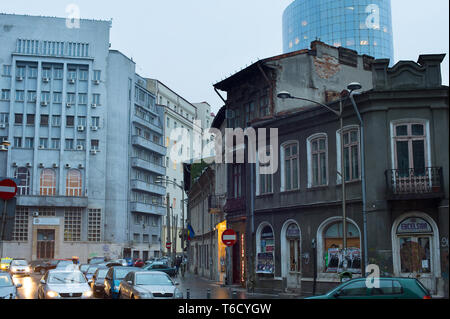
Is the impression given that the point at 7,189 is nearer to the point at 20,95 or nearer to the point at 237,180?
the point at 237,180

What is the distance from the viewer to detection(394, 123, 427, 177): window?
23.2 m

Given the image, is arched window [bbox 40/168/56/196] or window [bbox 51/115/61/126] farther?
window [bbox 51/115/61/126]

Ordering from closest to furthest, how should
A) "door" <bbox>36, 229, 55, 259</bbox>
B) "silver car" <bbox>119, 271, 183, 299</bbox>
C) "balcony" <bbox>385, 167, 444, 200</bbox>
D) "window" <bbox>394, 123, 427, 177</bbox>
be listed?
"silver car" <bbox>119, 271, 183, 299</bbox>, "balcony" <bbox>385, 167, 444, 200</bbox>, "window" <bbox>394, 123, 427, 177</bbox>, "door" <bbox>36, 229, 55, 259</bbox>

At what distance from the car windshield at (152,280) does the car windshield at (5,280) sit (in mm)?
4390

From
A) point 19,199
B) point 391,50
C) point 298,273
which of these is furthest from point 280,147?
point 391,50

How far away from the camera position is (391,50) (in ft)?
415

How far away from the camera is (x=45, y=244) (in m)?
74.3

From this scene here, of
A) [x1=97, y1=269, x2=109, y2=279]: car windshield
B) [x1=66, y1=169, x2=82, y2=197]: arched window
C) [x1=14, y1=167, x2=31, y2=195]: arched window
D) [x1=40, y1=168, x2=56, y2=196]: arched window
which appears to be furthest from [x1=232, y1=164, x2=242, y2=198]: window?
[x1=14, y1=167, x2=31, y2=195]: arched window

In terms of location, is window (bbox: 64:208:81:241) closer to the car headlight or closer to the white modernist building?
the white modernist building

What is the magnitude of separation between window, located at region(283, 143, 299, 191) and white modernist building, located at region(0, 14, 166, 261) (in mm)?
51370

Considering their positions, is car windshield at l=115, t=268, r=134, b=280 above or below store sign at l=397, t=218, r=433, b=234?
below
